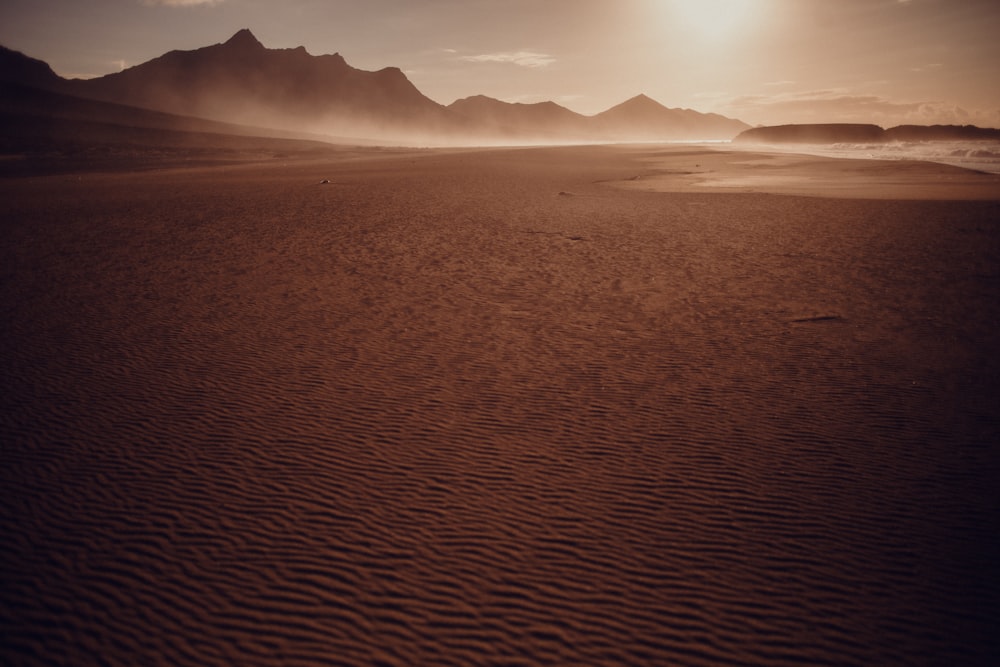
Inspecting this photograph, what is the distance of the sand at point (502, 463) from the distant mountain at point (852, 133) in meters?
139

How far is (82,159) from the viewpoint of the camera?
170 ft

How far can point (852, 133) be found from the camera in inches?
6097

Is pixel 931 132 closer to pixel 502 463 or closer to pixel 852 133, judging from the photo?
pixel 852 133

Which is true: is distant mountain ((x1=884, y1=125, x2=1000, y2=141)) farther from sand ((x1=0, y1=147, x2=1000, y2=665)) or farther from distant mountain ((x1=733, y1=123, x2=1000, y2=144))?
sand ((x1=0, y1=147, x2=1000, y2=665))

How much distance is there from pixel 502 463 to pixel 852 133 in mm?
187625

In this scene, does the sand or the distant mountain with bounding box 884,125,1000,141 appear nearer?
the sand

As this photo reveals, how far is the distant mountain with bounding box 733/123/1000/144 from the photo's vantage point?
12762 centimetres

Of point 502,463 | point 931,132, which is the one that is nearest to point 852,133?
point 931,132

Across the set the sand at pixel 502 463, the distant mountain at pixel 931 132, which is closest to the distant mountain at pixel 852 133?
the distant mountain at pixel 931 132

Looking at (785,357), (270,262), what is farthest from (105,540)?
(270,262)

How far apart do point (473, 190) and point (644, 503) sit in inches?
1050

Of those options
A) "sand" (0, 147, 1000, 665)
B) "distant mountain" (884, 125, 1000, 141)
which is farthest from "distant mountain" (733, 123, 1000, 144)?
"sand" (0, 147, 1000, 665)

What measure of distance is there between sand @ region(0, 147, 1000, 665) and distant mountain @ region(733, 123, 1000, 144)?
13855cm

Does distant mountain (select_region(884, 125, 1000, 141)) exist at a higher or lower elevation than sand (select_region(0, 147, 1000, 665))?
higher
